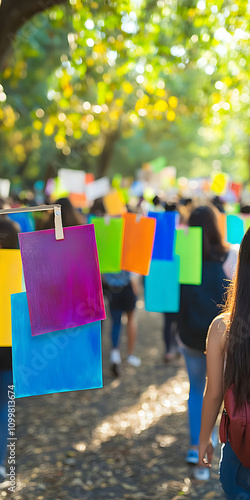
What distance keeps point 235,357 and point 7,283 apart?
99cm

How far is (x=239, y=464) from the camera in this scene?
188 cm

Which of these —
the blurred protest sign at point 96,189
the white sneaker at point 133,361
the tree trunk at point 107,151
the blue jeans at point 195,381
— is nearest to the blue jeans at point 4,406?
the blue jeans at point 195,381

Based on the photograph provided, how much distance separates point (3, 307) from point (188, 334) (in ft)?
5.71

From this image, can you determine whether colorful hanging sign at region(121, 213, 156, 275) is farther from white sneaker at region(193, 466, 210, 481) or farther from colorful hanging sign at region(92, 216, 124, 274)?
white sneaker at region(193, 466, 210, 481)

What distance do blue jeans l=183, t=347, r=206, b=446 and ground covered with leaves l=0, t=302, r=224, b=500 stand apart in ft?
1.50

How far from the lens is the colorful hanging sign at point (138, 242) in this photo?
2918mm

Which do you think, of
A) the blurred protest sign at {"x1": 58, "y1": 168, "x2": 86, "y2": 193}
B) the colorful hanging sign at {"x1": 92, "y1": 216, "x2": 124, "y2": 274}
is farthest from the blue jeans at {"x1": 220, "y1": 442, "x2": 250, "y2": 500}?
the blurred protest sign at {"x1": 58, "y1": 168, "x2": 86, "y2": 193}

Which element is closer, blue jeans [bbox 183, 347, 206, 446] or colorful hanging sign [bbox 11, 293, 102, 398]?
colorful hanging sign [bbox 11, 293, 102, 398]

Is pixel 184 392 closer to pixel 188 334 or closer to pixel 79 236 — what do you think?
pixel 188 334

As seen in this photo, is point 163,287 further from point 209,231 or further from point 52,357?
point 52,357

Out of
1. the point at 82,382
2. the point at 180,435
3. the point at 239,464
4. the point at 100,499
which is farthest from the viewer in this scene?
the point at 180,435

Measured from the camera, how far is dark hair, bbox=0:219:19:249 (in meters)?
2.82

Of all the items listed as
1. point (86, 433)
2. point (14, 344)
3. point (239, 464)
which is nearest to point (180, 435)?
point (86, 433)

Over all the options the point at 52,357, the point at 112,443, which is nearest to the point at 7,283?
the point at 52,357
